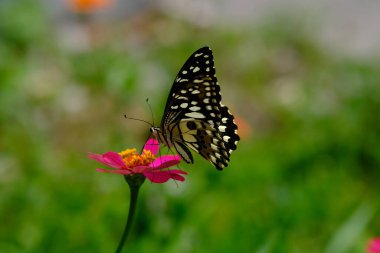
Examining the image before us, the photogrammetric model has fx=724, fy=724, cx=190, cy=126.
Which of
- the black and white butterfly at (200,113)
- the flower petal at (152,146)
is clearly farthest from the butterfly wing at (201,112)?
the flower petal at (152,146)

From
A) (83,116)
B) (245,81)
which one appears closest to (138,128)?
(83,116)

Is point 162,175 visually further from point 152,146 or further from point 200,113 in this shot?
point 200,113

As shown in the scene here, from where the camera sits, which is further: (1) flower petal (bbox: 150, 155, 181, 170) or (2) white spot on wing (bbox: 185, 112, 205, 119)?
(2) white spot on wing (bbox: 185, 112, 205, 119)

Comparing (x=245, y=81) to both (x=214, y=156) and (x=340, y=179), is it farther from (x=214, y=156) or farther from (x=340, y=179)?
(x=214, y=156)

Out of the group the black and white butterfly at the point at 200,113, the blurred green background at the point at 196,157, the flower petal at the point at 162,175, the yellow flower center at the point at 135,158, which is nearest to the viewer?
the flower petal at the point at 162,175

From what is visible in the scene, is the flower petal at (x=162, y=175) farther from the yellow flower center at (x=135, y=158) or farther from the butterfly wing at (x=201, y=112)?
the butterfly wing at (x=201, y=112)

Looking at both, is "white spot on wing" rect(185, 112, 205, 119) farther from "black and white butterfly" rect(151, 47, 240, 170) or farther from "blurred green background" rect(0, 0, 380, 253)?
"blurred green background" rect(0, 0, 380, 253)

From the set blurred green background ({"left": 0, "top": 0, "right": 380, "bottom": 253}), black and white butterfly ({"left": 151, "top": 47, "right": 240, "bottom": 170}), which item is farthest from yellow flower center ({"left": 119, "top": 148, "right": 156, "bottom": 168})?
blurred green background ({"left": 0, "top": 0, "right": 380, "bottom": 253})

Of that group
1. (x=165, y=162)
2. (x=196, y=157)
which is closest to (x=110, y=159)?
(x=165, y=162)
